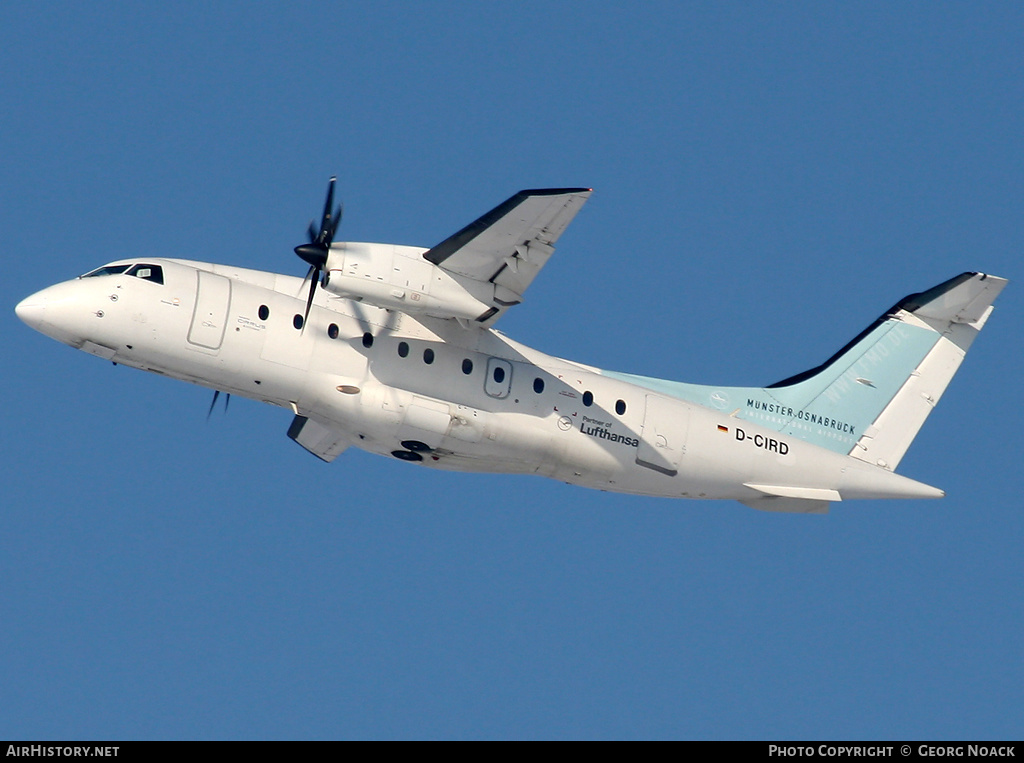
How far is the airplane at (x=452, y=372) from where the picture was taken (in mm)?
20297

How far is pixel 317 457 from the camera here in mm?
24062

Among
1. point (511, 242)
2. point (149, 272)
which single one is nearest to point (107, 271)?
point (149, 272)

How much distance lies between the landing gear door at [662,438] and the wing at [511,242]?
3541 millimetres

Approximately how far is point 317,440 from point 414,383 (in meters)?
3.52

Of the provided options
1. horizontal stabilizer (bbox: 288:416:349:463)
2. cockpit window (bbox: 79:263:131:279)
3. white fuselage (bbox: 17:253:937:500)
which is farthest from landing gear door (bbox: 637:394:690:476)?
cockpit window (bbox: 79:263:131:279)

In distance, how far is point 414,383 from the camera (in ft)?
69.9

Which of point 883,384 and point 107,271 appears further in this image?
point 883,384

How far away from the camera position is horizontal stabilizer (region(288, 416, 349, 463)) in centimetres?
2386

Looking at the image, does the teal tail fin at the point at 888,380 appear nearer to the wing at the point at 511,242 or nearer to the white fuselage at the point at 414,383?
the white fuselage at the point at 414,383

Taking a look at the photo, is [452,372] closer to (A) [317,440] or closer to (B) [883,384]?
(A) [317,440]
